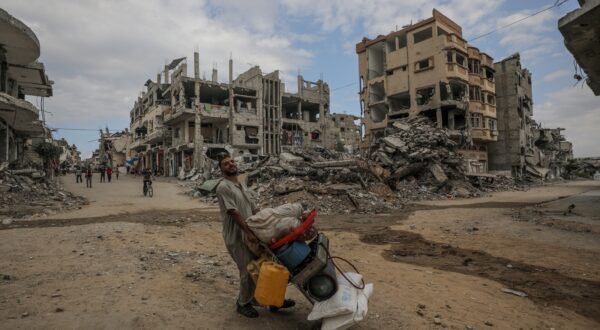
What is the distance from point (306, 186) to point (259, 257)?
490 inches

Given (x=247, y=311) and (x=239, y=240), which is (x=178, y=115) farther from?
(x=247, y=311)

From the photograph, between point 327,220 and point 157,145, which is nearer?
point 327,220

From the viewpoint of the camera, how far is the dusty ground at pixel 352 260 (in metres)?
3.23

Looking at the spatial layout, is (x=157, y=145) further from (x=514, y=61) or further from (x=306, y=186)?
(x=514, y=61)

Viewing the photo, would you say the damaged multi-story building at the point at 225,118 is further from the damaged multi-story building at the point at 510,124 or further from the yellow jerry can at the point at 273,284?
the yellow jerry can at the point at 273,284

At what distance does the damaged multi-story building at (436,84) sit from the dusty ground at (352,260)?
83.4 feet

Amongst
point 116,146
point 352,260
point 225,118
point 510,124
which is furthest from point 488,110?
point 116,146

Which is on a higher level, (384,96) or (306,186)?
(384,96)

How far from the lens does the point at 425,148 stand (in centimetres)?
2278

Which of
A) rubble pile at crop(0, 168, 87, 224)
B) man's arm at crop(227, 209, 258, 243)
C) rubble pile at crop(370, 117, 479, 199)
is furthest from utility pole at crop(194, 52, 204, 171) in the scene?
man's arm at crop(227, 209, 258, 243)

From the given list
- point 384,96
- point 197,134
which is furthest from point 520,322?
point 384,96

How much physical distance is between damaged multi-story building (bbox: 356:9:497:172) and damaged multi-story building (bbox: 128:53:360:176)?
8.30 m

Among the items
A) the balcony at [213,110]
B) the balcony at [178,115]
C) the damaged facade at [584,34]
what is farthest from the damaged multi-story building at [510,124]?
the balcony at [178,115]

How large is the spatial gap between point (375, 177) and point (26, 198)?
16.7 meters
